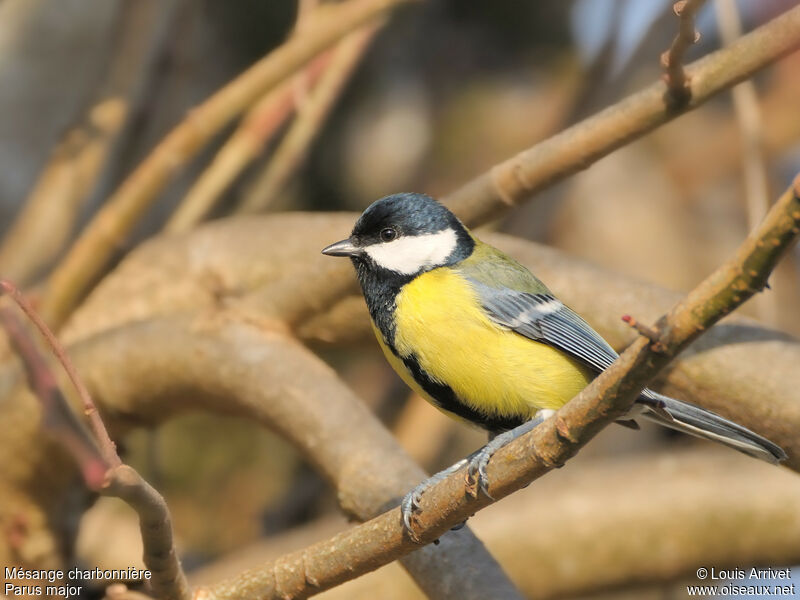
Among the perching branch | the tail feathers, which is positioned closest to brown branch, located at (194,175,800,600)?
the perching branch

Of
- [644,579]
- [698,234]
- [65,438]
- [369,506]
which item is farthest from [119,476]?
[698,234]

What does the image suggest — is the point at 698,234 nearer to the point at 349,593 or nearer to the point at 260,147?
the point at 260,147

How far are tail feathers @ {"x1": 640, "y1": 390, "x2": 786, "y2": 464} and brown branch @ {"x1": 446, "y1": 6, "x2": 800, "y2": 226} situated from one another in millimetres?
585

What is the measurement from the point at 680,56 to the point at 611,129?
0.86ft

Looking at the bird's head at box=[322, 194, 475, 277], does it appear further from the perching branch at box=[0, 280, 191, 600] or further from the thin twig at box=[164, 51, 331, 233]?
the thin twig at box=[164, 51, 331, 233]

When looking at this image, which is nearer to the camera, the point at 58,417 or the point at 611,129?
the point at 58,417

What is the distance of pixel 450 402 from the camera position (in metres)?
1.98

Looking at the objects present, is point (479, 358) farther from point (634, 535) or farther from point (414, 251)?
point (634, 535)

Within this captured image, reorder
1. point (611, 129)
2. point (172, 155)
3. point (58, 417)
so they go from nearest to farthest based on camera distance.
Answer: point (58, 417) → point (611, 129) → point (172, 155)

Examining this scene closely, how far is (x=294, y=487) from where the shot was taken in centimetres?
386

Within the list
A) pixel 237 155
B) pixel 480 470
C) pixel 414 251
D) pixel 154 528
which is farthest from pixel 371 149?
pixel 154 528

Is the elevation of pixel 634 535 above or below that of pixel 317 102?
below

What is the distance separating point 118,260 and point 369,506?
131 centimetres

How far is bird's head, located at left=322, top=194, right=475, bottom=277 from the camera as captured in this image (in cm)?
221
